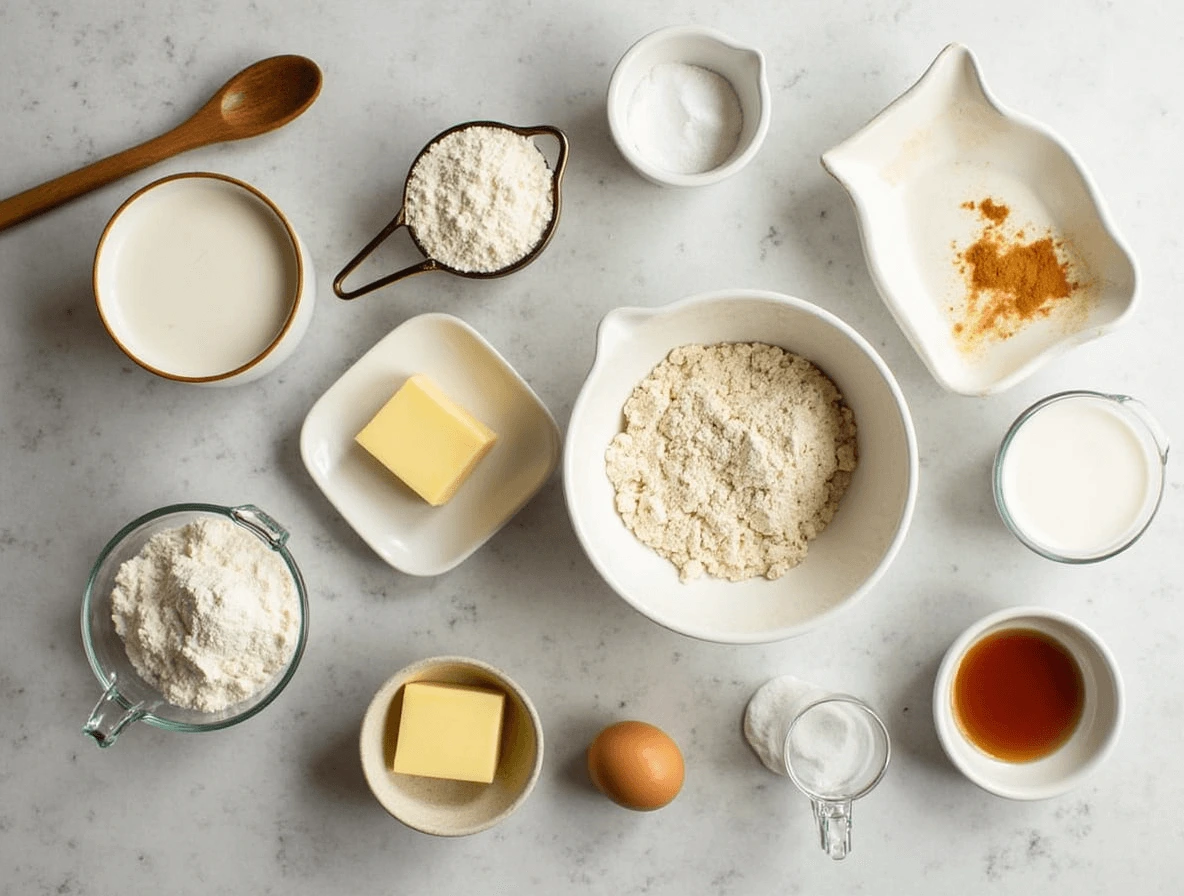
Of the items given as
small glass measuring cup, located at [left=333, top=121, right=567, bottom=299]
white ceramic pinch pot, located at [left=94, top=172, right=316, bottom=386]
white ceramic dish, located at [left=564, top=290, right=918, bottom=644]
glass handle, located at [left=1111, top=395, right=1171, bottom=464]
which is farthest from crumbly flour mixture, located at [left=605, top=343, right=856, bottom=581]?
white ceramic pinch pot, located at [left=94, top=172, right=316, bottom=386]

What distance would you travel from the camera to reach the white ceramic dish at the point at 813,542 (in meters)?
1.34

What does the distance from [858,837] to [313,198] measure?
4.92ft

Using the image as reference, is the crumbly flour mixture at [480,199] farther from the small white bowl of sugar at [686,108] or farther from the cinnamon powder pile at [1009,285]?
the cinnamon powder pile at [1009,285]

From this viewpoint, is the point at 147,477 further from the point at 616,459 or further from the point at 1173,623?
the point at 1173,623

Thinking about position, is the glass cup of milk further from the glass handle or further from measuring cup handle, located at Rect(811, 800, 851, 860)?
measuring cup handle, located at Rect(811, 800, 851, 860)

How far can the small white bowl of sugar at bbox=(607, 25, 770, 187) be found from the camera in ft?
4.94

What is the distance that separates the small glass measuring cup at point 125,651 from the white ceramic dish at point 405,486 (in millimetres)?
135

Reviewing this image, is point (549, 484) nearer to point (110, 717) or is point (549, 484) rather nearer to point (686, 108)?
point (686, 108)

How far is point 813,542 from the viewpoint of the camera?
147cm

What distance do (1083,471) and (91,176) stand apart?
180 cm

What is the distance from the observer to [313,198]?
160 cm

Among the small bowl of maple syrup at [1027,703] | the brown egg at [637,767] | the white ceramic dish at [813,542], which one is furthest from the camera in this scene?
the small bowl of maple syrup at [1027,703]

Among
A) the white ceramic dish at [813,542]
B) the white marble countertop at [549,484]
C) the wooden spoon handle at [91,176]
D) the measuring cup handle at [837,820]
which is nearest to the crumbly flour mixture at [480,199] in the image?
the white marble countertop at [549,484]

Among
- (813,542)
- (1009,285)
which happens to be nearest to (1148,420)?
(1009,285)
